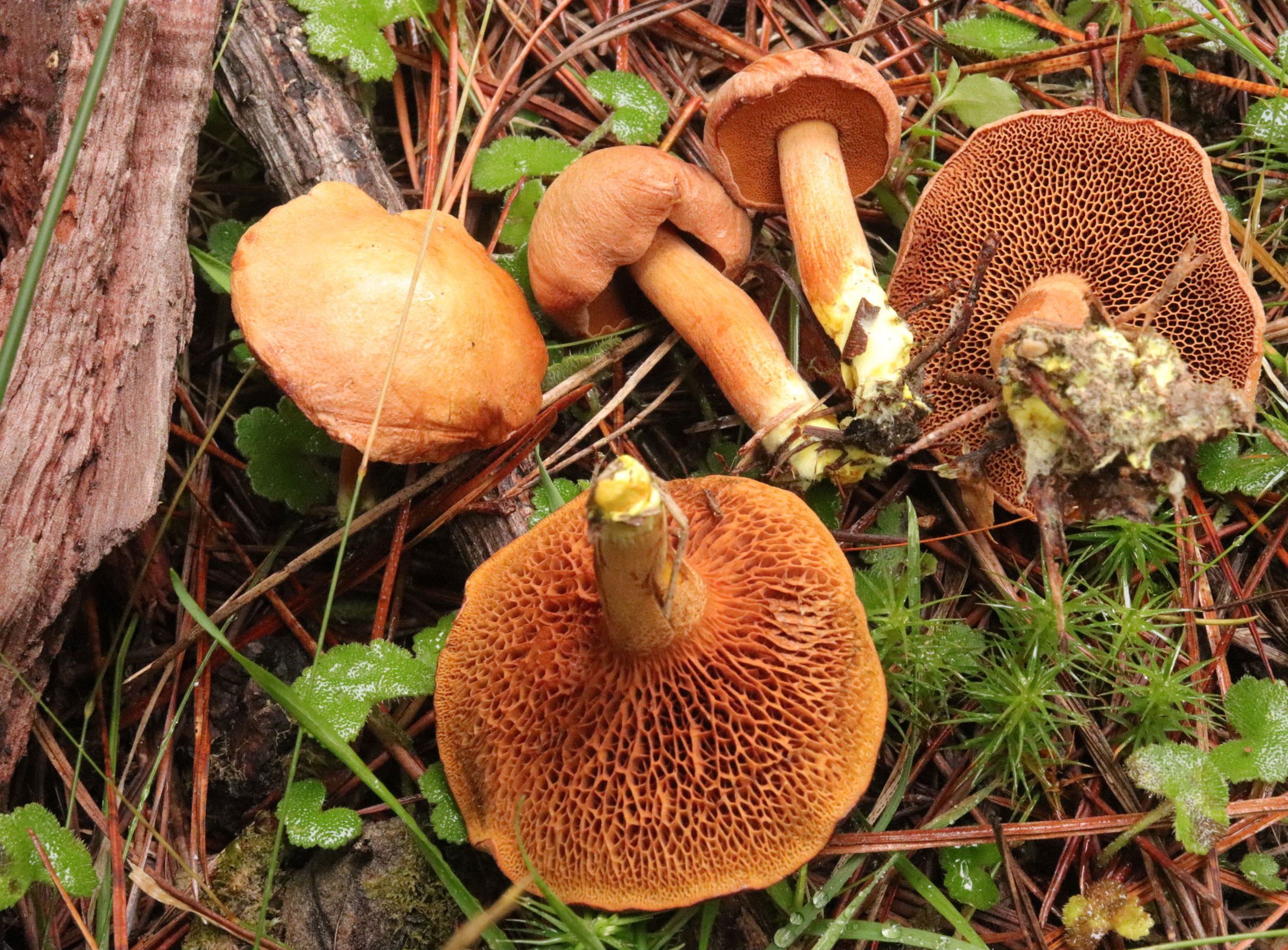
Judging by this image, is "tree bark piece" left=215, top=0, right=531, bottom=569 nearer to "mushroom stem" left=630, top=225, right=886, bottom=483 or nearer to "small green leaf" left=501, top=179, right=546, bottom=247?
"small green leaf" left=501, top=179, right=546, bottom=247

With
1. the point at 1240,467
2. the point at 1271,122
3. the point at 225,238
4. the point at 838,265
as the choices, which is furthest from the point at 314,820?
the point at 1271,122

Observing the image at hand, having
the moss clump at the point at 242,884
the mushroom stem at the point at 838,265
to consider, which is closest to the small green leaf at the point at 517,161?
the mushroom stem at the point at 838,265

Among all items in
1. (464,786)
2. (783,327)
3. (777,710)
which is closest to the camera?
(777,710)

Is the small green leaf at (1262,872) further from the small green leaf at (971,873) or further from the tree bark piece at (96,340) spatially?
the tree bark piece at (96,340)

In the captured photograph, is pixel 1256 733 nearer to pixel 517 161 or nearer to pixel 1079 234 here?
pixel 1079 234

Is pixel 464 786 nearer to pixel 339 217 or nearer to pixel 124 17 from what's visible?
pixel 339 217

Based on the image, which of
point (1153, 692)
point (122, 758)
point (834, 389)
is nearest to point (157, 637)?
point (122, 758)
